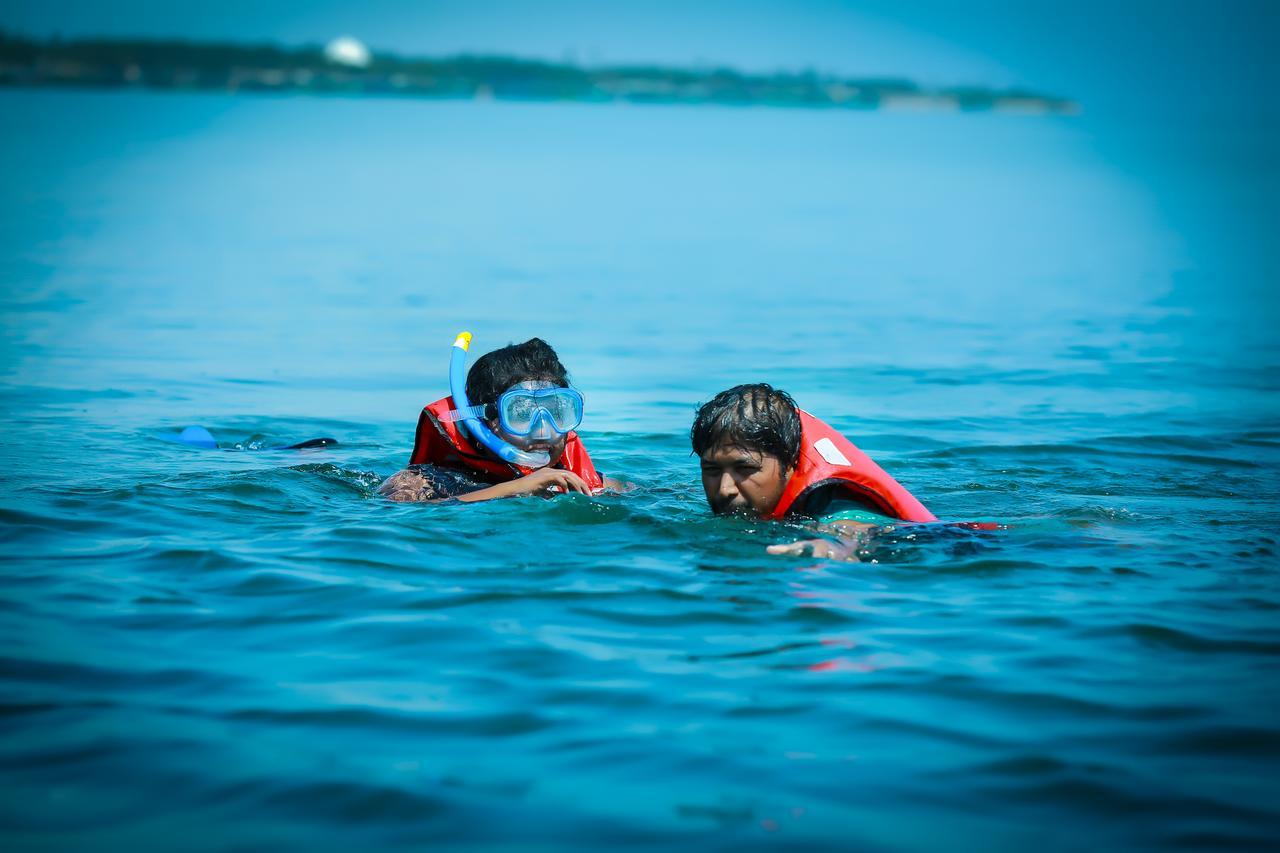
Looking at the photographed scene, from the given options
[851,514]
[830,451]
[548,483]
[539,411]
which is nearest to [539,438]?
[539,411]

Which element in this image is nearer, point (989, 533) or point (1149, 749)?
point (1149, 749)

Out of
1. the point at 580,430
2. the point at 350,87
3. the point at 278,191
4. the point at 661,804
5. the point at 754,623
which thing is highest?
the point at 350,87

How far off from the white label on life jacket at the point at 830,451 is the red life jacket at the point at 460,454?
3.88 ft

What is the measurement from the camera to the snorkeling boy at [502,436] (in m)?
5.97

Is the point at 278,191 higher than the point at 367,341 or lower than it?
higher

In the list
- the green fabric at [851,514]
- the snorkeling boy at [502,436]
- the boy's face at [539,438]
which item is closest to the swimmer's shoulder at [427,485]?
the snorkeling boy at [502,436]

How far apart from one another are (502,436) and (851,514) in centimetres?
162

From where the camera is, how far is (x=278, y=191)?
96.9 feet

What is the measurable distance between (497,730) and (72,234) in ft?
59.7

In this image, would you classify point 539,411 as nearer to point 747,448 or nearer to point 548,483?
point 548,483

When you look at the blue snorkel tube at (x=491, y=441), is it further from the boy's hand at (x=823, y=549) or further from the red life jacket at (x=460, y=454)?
the boy's hand at (x=823, y=549)

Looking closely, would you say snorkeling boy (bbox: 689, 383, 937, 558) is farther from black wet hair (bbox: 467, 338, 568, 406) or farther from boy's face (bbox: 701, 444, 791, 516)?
black wet hair (bbox: 467, 338, 568, 406)

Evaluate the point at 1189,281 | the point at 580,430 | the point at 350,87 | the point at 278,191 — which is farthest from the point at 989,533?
the point at 350,87

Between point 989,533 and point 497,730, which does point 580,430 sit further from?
point 497,730
